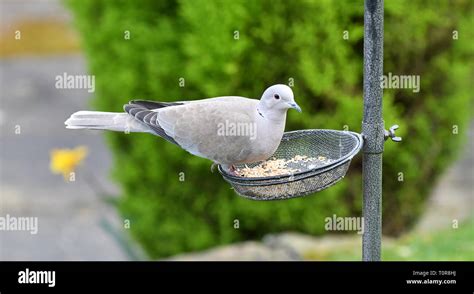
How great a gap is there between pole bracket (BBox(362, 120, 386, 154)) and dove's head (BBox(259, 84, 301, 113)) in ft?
1.27

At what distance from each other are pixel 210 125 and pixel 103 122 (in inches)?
15.4

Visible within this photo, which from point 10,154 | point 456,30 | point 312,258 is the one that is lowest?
point 312,258

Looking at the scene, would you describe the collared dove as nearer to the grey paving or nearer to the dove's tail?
the dove's tail

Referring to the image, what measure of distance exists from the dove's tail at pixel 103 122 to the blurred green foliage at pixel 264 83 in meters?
1.75

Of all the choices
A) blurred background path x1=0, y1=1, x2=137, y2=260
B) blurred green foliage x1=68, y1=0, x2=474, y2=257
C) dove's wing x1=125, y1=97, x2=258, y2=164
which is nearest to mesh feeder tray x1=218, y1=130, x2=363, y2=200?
dove's wing x1=125, y1=97, x2=258, y2=164

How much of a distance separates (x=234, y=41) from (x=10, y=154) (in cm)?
442

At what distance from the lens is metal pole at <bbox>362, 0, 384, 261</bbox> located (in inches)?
102

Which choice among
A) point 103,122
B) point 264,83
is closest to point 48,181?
point 264,83

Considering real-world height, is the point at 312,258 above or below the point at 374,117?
below

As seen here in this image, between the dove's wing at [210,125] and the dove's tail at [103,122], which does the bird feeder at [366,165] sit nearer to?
the dove's wing at [210,125]

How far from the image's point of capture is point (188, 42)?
4.50 m

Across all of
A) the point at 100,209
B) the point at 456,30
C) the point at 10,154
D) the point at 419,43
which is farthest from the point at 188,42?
the point at 10,154

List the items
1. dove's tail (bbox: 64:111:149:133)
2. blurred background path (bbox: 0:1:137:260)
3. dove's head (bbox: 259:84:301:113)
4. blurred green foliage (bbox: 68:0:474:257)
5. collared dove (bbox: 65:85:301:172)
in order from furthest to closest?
1. blurred background path (bbox: 0:1:137:260)
2. blurred green foliage (bbox: 68:0:474:257)
3. dove's tail (bbox: 64:111:149:133)
4. collared dove (bbox: 65:85:301:172)
5. dove's head (bbox: 259:84:301:113)

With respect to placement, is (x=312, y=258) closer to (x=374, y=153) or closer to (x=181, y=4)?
(x=181, y=4)
